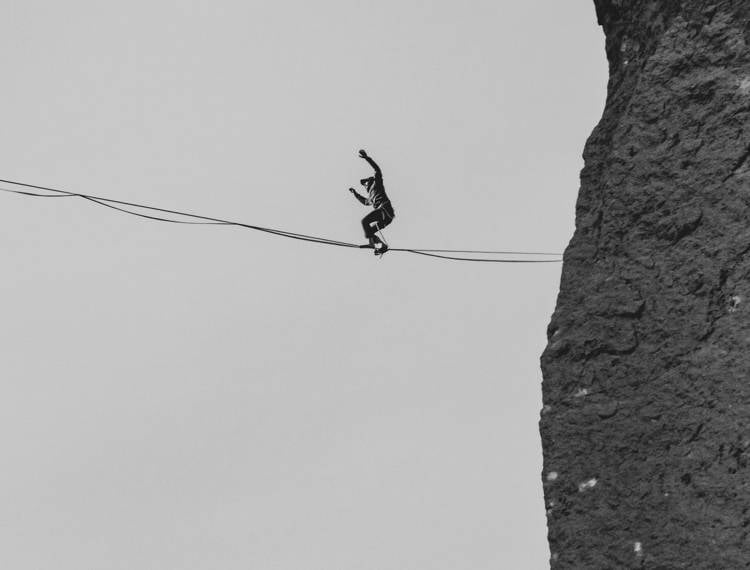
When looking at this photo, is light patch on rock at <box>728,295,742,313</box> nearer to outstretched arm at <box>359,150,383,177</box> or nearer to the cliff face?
the cliff face

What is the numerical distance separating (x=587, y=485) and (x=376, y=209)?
29.9ft

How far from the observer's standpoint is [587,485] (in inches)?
214

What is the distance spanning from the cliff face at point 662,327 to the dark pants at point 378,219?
26.0 ft

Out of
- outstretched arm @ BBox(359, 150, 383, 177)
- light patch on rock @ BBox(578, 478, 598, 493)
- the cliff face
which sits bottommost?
light patch on rock @ BBox(578, 478, 598, 493)

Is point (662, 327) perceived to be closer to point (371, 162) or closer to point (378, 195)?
point (371, 162)

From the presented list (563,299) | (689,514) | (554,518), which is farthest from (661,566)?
(563,299)

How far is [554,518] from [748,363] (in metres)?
1.23

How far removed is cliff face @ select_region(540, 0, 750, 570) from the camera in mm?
5129

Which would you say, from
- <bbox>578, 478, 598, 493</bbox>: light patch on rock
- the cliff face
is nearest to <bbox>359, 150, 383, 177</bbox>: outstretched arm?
the cliff face

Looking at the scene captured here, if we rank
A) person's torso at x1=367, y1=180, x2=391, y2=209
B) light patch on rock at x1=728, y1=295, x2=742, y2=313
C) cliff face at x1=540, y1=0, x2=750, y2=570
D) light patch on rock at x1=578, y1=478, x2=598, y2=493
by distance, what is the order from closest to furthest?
cliff face at x1=540, y1=0, x2=750, y2=570
light patch on rock at x1=728, y1=295, x2=742, y2=313
light patch on rock at x1=578, y1=478, x2=598, y2=493
person's torso at x1=367, y1=180, x2=391, y2=209

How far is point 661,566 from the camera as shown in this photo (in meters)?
5.09

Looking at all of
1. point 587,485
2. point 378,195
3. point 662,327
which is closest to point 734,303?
point 662,327

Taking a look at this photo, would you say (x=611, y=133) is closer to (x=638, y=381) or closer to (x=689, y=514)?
(x=638, y=381)

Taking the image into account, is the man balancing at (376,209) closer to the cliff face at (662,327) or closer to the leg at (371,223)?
the leg at (371,223)
